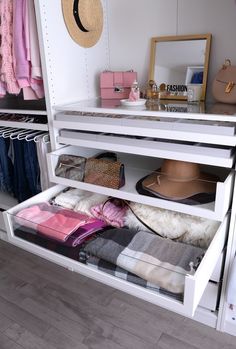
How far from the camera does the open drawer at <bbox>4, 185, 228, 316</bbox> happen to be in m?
0.84

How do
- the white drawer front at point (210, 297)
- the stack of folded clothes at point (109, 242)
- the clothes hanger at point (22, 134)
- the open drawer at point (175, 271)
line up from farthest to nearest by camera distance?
the clothes hanger at point (22, 134) → the white drawer front at point (210, 297) → the stack of folded clothes at point (109, 242) → the open drawer at point (175, 271)

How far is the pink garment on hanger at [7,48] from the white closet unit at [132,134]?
0.22 meters

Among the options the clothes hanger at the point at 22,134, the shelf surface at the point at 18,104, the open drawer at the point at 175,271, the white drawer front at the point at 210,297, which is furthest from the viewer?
the shelf surface at the point at 18,104

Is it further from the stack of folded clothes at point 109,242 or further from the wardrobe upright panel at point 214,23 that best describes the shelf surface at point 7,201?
the wardrobe upright panel at point 214,23

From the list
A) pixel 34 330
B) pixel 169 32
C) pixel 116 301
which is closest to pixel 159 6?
pixel 169 32

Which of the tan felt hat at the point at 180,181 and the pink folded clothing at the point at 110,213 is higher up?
the tan felt hat at the point at 180,181

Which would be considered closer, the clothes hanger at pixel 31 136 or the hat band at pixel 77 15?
the hat band at pixel 77 15

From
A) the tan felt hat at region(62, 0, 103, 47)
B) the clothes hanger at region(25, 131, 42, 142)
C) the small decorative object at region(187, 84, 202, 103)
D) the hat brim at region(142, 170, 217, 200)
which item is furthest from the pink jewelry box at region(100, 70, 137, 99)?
the hat brim at region(142, 170, 217, 200)

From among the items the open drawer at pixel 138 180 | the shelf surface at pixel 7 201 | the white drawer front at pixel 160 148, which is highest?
the white drawer front at pixel 160 148

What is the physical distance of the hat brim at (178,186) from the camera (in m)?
1.15

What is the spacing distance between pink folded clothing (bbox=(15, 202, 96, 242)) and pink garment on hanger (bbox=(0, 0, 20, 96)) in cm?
64

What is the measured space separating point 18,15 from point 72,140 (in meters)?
0.60

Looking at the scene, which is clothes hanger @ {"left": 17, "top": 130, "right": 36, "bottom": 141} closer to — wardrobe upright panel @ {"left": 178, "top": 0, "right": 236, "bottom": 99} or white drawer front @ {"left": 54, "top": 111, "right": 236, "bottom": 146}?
white drawer front @ {"left": 54, "top": 111, "right": 236, "bottom": 146}

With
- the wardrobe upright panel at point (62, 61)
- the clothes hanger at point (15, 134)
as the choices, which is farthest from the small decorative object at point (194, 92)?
the clothes hanger at point (15, 134)
